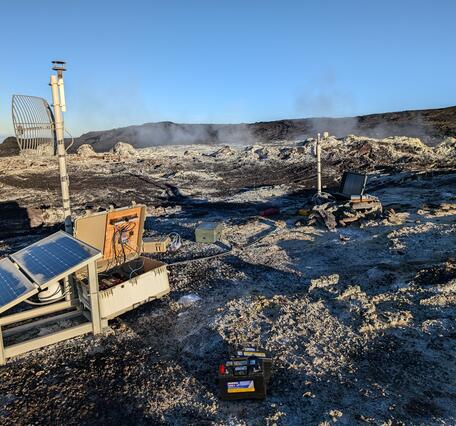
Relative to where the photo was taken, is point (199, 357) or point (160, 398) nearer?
point (160, 398)

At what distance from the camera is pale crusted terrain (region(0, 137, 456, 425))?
4.38 metres

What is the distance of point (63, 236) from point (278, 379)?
3.81 metres

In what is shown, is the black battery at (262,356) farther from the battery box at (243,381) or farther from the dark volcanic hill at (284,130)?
the dark volcanic hill at (284,130)

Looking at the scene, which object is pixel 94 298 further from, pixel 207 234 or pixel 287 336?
pixel 207 234

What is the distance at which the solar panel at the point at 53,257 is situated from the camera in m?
5.38

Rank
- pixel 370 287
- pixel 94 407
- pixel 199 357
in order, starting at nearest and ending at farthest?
1. pixel 94 407
2. pixel 199 357
3. pixel 370 287

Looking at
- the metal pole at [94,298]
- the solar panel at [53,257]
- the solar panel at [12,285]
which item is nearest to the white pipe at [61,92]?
the solar panel at [53,257]

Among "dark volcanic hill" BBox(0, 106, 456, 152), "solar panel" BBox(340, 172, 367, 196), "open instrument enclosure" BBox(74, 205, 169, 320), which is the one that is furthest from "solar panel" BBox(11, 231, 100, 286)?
"dark volcanic hill" BBox(0, 106, 456, 152)

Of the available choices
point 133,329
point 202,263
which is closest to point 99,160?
point 202,263

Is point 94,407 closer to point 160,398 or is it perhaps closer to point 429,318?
point 160,398

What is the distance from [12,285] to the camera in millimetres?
5477

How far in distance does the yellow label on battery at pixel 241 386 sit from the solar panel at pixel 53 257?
2398mm

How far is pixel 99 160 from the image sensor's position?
31.1 meters

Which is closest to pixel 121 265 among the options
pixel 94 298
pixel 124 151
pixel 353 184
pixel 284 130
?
pixel 94 298
